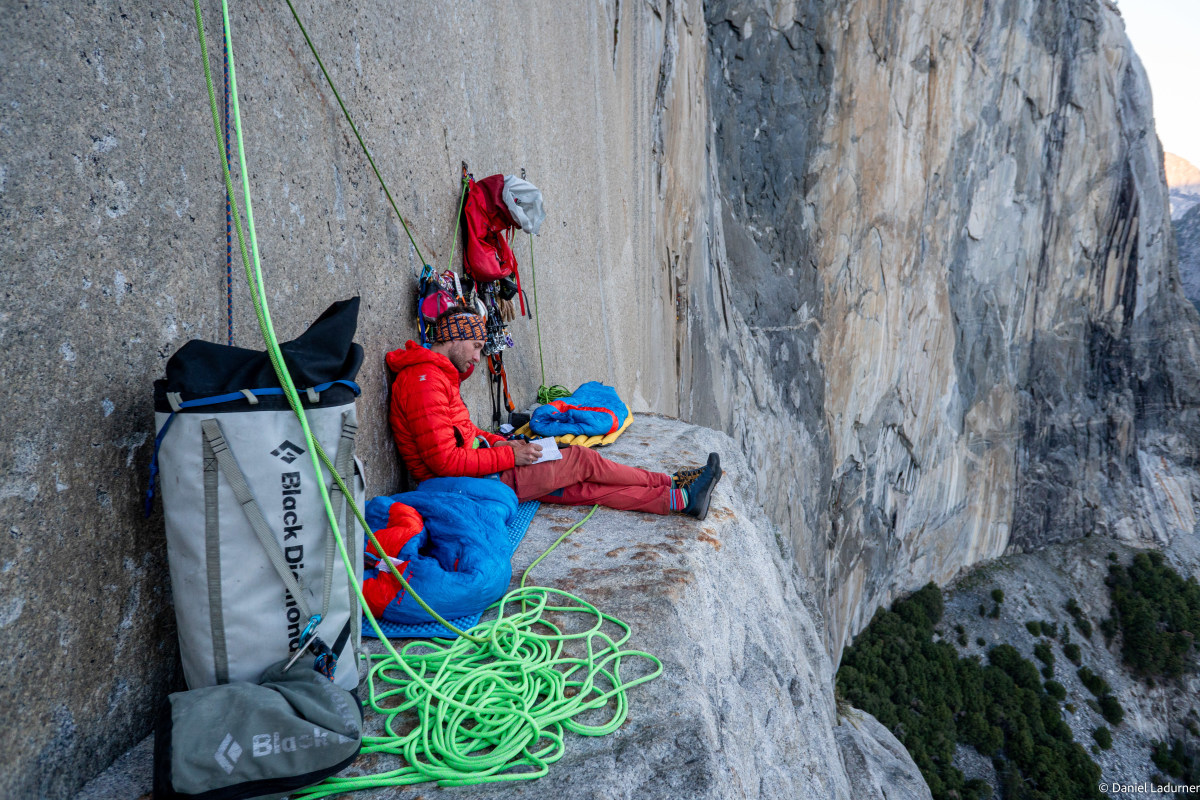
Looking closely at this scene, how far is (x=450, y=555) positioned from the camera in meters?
2.13

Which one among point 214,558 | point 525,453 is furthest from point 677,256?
point 214,558

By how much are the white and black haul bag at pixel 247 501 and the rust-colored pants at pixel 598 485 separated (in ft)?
5.46

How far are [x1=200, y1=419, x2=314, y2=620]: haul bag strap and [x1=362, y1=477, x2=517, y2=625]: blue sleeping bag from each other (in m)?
0.55

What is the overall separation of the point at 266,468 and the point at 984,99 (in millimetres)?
22871

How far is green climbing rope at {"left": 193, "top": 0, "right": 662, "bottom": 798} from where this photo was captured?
144 cm

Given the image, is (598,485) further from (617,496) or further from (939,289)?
(939,289)

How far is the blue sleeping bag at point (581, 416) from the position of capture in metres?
3.98

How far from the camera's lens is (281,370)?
1364mm

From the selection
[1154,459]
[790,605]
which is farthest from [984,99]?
[790,605]

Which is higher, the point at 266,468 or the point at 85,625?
the point at 266,468

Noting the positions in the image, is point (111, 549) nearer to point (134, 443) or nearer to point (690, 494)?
point (134, 443)

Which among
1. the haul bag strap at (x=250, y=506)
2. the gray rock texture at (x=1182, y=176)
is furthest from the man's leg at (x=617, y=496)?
the gray rock texture at (x=1182, y=176)

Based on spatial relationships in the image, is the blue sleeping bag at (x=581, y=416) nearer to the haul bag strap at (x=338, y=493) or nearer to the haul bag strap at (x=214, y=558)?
the haul bag strap at (x=338, y=493)

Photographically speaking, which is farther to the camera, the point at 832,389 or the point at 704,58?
the point at 832,389
